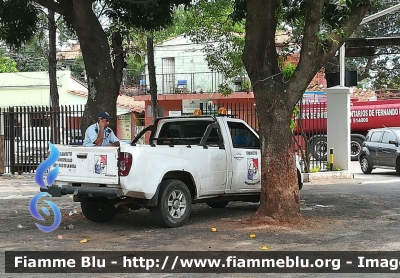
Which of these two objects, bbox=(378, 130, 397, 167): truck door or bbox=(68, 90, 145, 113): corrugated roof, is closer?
bbox=(378, 130, 397, 167): truck door

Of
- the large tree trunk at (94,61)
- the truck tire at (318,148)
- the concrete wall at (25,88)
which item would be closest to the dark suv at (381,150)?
the truck tire at (318,148)

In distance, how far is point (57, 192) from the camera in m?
9.37

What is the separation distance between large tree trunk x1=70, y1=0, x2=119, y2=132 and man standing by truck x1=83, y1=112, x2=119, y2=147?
933 millimetres

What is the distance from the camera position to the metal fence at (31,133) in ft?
66.4

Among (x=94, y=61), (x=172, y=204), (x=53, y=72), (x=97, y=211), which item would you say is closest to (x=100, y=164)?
(x=172, y=204)

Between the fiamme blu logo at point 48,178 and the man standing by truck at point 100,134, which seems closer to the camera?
the fiamme blu logo at point 48,178

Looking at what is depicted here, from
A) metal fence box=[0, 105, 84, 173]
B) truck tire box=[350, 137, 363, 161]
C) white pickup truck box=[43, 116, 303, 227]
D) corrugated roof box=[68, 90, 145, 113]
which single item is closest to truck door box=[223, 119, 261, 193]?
white pickup truck box=[43, 116, 303, 227]

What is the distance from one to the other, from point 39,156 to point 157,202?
1201cm

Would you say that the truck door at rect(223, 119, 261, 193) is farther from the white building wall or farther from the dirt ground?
the white building wall

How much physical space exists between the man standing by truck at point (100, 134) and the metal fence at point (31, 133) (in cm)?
1022

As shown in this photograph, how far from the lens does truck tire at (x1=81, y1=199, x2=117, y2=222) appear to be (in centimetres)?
1037

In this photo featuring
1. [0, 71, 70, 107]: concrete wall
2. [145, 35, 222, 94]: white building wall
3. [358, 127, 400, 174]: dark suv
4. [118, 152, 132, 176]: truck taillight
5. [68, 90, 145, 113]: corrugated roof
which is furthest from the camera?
[68, 90, 145, 113]: corrugated roof

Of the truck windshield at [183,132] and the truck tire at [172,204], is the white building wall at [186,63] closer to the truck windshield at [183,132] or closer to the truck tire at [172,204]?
the truck windshield at [183,132]

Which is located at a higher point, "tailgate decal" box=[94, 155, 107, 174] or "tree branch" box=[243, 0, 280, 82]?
"tree branch" box=[243, 0, 280, 82]
